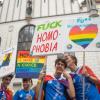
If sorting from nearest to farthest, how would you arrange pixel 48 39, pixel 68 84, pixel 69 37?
pixel 68 84 < pixel 69 37 < pixel 48 39

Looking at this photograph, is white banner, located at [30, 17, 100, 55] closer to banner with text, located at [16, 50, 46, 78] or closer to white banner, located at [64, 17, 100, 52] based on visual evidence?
white banner, located at [64, 17, 100, 52]

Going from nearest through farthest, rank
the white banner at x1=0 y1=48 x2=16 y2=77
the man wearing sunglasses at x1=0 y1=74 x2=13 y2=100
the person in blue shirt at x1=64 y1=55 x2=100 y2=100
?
the person in blue shirt at x1=64 y1=55 x2=100 y2=100, the man wearing sunglasses at x1=0 y1=74 x2=13 y2=100, the white banner at x1=0 y1=48 x2=16 y2=77

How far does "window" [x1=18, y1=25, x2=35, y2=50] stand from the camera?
1548 cm

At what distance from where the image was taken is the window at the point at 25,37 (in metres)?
15.5

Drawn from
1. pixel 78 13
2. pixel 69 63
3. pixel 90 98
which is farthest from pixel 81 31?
pixel 78 13

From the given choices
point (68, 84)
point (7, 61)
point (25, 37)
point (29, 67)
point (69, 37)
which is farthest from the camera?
point (25, 37)

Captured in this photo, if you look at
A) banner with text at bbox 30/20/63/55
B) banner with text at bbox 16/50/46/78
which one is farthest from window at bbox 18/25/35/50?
banner with text at bbox 30/20/63/55

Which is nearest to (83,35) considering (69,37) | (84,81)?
(69,37)

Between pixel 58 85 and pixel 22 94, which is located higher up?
pixel 58 85

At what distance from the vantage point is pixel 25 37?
15.9 metres

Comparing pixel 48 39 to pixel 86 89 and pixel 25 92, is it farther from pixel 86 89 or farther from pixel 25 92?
pixel 86 89

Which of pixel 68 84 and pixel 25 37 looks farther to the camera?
pixel 25 37

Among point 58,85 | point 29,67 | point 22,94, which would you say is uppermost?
point 29,67

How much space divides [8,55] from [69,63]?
1.34 metres
